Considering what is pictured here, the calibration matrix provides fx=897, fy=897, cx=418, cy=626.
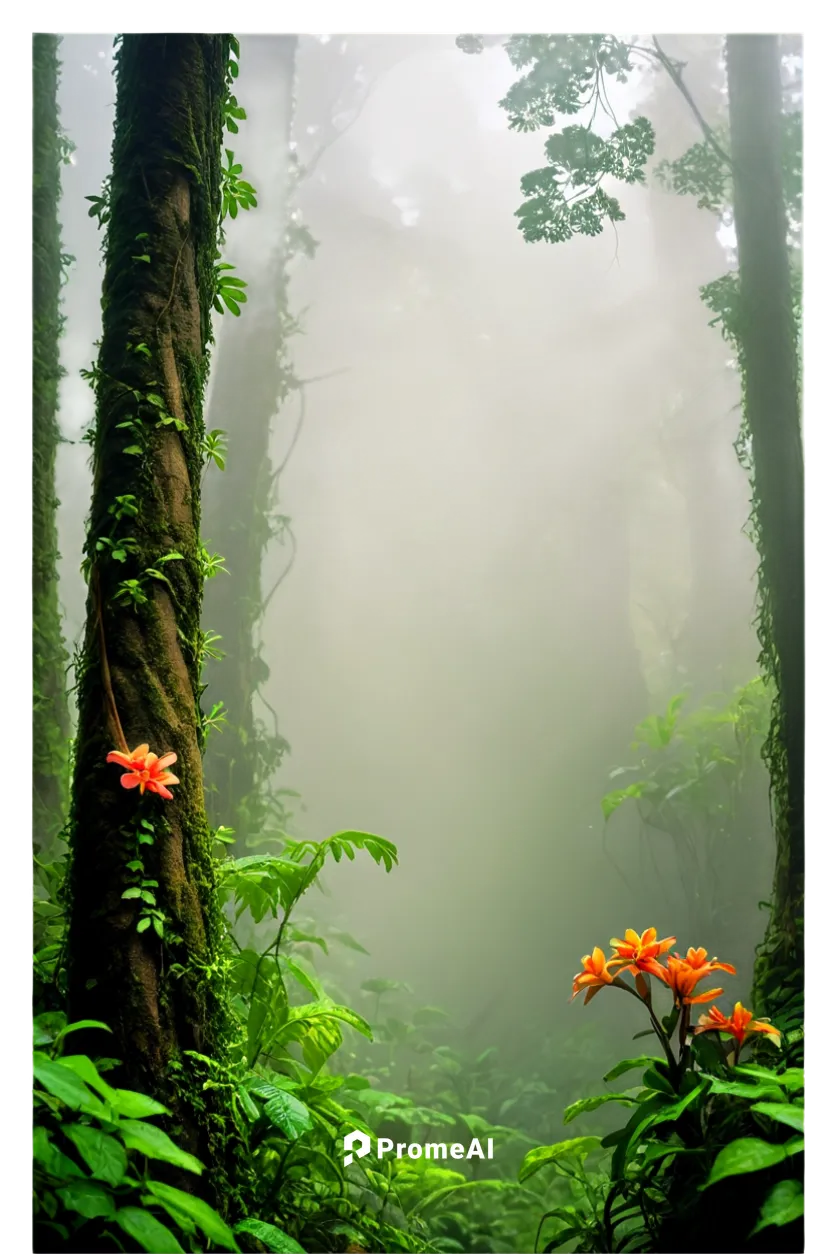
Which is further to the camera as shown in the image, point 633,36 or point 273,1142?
point 633,36

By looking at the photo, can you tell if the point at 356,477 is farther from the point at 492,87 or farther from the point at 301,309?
the point at 492,87

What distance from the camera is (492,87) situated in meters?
1.80

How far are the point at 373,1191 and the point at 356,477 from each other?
53.6 inches

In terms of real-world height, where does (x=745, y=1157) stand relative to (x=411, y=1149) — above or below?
above

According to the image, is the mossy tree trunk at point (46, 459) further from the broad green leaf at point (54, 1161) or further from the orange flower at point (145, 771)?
the broad green leaf at point (54, 1161)

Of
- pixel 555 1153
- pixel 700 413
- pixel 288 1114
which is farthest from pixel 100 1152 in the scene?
pixel 700 413

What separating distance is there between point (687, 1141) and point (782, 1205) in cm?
17

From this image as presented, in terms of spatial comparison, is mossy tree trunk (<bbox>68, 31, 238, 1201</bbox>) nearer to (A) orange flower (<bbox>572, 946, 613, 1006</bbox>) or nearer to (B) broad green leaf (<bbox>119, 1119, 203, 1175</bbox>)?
(B) broad green leaf (<bbox>119, 1119, 203, 1175</bbox>)

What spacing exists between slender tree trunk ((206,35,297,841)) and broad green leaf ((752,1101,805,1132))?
1026 millimetres

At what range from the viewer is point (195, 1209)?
4.40 ft

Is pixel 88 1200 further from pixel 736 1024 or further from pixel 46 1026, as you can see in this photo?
pixel 736 1024

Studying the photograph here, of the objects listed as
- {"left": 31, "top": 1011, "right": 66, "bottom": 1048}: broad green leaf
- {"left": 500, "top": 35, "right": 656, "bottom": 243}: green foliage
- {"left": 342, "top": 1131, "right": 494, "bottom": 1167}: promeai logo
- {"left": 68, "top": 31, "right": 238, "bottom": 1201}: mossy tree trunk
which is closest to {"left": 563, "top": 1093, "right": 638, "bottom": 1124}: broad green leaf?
{"left": 342, "top": 1131, "right": 494, "bottom": 1167}: promeai logo

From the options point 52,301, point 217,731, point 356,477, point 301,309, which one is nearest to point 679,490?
point 356,477

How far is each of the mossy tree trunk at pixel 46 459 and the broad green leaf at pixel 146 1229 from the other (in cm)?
67
